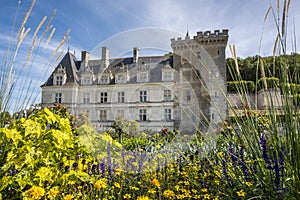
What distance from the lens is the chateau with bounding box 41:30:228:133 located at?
1454cm

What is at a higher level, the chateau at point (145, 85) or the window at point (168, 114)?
the chateau at point (145, 85)

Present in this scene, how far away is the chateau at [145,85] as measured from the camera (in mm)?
14539

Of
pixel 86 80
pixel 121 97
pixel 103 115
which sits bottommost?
pixel 103 115

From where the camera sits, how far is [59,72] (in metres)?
16.5

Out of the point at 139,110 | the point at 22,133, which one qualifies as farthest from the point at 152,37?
the point at 139,110

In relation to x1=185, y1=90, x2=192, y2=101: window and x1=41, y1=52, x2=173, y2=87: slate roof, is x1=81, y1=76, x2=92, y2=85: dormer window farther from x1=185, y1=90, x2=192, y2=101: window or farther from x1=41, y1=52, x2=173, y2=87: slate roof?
x1=185, y1=90, x2=192, y2=101: window

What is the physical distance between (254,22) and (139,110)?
13.4 meters

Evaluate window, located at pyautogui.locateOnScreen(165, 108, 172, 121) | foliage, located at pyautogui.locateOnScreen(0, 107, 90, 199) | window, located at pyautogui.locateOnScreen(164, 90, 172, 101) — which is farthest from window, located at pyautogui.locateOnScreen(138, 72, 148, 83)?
foliage, located at pyautogui.locateOnScreen(0, 107, 90, 199)

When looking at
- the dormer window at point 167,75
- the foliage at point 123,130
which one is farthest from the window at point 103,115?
the foliage at point 123,130

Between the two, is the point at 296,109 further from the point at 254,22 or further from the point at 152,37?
the point at 152,37

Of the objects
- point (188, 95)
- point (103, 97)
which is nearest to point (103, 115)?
point (103, 97)

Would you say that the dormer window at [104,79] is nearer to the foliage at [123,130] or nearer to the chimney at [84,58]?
the chimney at [84,58]

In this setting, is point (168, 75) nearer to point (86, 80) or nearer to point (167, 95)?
point (167, 95)

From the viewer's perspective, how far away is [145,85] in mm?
15445
